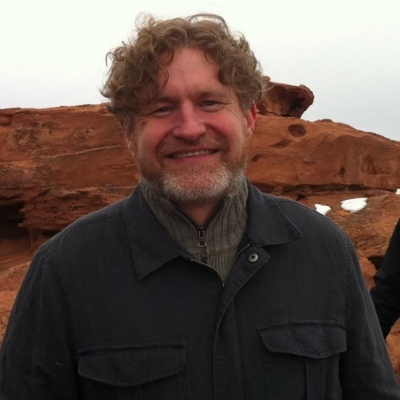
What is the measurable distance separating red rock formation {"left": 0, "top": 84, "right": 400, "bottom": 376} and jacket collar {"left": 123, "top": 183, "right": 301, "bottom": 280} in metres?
7.65

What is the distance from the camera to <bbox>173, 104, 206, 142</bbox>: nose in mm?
2092

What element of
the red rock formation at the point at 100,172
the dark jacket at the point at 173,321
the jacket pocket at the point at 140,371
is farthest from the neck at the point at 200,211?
the red rock formation at the point at 100,172

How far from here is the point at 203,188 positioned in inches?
83.8

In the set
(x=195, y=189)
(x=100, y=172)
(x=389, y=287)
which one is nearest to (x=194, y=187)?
(x=195, y=189)

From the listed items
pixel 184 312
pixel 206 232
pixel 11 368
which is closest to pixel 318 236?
pixel 206 232

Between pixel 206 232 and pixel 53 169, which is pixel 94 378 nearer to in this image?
pixel 206 232

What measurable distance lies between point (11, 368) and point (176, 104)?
1055 millimetres

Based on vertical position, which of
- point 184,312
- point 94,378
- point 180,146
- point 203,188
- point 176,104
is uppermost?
point 176,104

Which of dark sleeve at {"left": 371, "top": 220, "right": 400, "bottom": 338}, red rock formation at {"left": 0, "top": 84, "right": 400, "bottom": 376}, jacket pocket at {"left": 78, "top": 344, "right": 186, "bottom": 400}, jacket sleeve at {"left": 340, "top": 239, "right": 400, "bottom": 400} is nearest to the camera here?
jacket pocket at {"left": 78, "top": 344, "right": 186, "bottom": 400}

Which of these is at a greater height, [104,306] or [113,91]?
[113,91]

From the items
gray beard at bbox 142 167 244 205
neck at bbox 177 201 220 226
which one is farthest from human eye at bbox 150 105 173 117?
neck at bbox 177 201 220 226

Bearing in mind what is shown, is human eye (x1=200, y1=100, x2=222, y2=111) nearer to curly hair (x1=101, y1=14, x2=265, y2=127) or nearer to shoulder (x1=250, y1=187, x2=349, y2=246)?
curly hair (x1=101, y1=14, x2=265, y2=127)

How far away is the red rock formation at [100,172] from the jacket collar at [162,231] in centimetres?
765

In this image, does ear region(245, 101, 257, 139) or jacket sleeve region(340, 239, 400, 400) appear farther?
ear region(245, 101, 257, 139)
